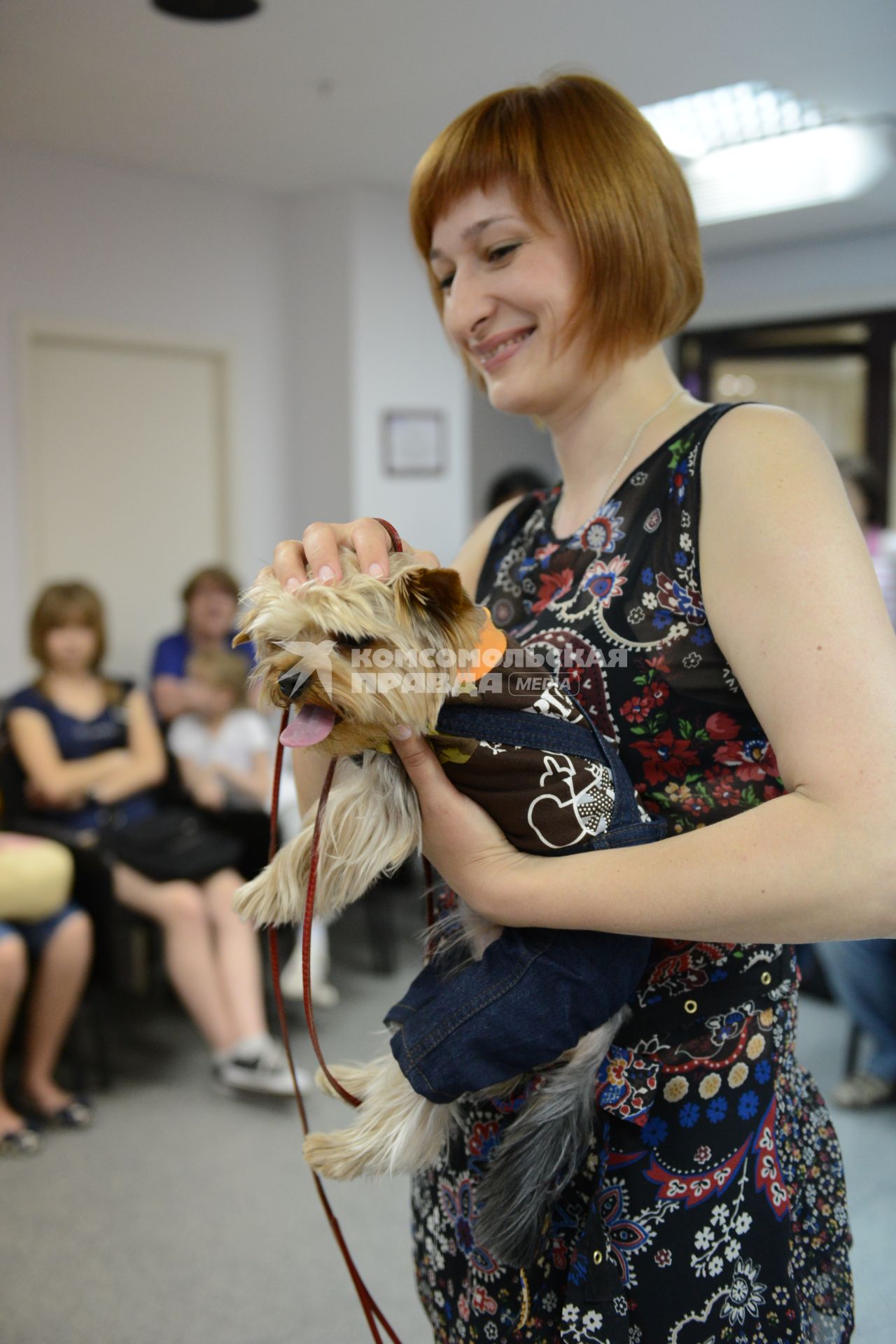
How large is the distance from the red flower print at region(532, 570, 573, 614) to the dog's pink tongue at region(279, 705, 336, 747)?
0.97 ft

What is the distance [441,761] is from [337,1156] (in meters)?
0.44

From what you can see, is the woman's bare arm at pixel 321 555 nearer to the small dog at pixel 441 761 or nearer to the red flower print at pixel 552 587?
the small dog at pixel 441 761

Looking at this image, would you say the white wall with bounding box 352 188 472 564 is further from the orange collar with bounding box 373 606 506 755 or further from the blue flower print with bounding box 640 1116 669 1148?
the blue flower print with bounding box 640 1116 669 1148

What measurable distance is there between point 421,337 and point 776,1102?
494cm

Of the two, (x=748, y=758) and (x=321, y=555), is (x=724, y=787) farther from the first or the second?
(x=321, y=555)

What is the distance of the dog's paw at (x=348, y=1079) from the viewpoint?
1.11 m

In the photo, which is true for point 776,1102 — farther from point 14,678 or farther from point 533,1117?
point 14,678

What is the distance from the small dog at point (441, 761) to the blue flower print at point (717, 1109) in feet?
0.34

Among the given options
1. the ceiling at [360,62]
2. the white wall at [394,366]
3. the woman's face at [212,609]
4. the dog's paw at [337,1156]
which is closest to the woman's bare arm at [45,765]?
the woman's face at [212,609]

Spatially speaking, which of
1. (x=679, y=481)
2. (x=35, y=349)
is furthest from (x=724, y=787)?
(x=35, y=349)

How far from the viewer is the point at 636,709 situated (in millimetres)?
958

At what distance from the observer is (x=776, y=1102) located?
990 millimetres

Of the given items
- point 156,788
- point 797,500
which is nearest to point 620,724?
point 797,500

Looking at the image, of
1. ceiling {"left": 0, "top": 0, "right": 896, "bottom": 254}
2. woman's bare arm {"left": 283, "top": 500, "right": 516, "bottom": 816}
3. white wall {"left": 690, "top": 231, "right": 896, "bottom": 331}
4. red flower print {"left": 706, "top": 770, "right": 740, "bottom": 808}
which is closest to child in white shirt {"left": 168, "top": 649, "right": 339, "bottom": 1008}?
ceiling {"left": 0, "top": 0, "right": 896, "bottom": 254}
